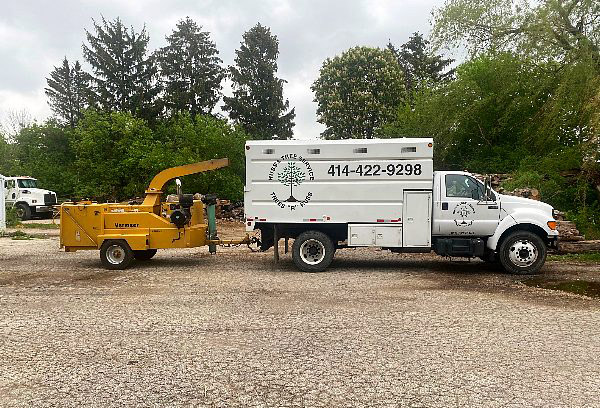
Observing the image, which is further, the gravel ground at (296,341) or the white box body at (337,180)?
the white box body at (337,180)

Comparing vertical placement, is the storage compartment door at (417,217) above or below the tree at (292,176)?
below

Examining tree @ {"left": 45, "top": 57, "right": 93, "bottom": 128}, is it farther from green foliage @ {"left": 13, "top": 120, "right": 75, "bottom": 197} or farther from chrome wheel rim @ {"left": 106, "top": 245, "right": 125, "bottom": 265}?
chrome wheel rim @ {"left": 106, "top": 245, "right": 125, "bottom": 265}

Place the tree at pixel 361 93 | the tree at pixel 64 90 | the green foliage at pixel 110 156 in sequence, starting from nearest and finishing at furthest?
1. the green foliage at pixel 110 156
2. the tree at pixel 361 93
3. the tree at pixel 64 90

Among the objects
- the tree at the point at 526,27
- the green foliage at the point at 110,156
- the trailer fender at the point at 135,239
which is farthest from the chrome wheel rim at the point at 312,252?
the green foliage at the point at 110,156

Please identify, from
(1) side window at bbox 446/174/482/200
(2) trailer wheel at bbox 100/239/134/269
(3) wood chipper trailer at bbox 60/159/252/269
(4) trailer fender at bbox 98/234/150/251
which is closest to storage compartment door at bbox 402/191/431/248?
(1) side window at bbox 446/174/482/200

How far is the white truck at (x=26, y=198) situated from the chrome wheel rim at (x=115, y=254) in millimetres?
18749

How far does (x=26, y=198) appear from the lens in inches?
1096

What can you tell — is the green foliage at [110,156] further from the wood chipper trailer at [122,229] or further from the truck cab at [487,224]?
the truck cab at [487,224]

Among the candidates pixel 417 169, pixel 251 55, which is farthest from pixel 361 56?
pixel 417 169

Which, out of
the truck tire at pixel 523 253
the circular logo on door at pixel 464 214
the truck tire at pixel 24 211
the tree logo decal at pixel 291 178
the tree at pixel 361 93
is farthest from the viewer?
the tree at pixel 361 93

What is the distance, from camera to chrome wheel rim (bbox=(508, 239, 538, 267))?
35.0 ft

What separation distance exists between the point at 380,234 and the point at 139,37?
4186cm

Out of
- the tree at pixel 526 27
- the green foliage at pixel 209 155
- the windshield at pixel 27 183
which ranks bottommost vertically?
the windshield at pixel 27 183

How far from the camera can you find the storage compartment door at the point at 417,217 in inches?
429
